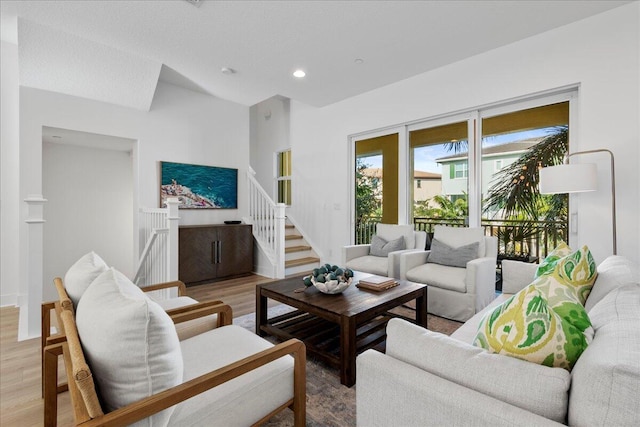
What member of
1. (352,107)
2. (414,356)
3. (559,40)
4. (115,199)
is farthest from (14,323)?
(559,40)

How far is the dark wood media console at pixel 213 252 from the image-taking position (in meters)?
4.41

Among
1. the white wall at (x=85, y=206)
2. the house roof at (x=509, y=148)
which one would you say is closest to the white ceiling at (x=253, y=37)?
the house roof at (x=509, y=148)

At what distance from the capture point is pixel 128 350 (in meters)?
0.94

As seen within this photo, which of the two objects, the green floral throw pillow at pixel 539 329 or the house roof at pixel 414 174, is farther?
the house roof at pixel 414 174

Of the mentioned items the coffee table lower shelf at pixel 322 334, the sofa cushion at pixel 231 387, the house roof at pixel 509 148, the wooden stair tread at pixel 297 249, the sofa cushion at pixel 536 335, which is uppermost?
the house roof at pixel 509 148

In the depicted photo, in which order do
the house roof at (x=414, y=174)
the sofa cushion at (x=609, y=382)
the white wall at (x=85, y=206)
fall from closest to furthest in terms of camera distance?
the sofa cushion at (x=609, y=382)
the house roof at (x=414, y=174)
the white wall at (x=85, y=206)

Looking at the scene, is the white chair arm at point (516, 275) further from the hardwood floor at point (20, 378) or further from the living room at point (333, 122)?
the hardwood floor at point (20, 378)

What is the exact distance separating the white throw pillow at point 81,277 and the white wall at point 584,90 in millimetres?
3870

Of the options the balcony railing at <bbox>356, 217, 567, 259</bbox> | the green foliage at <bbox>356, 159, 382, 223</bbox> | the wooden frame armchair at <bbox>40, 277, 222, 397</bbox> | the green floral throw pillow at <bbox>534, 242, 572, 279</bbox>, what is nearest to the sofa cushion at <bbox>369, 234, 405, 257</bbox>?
the balcony railing at <bbox>356, 217, 567, 259</bbox>

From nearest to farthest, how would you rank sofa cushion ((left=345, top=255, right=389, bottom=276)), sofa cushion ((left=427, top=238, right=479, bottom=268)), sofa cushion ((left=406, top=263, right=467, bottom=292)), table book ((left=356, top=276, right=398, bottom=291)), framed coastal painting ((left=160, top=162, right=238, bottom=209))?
table book ((left=356, top=276, right=398, bottom=291)), sofa cushion ((left=406, top=263, right=467, bottom=292)), sofa cushion ((left=427, top=238, right=479, bottom=268)), sofa cushion ((left=345, top=255, right=389, bottom=276)), framed coastal painting ((left=160, top=162, right=238, bottom=209))

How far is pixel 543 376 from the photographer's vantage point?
76 cm

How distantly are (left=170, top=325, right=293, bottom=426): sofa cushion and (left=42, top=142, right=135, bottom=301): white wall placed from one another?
451 cm

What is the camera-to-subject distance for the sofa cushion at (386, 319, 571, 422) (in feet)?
2.45

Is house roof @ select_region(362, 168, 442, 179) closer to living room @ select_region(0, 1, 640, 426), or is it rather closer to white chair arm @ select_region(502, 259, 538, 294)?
living room @ select_region(0, 1, 640, 426)
